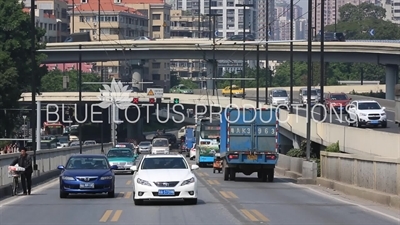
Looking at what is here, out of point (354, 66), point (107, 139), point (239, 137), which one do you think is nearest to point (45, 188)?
point (239, 137)

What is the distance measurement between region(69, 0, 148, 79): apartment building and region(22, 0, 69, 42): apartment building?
2.07 metres

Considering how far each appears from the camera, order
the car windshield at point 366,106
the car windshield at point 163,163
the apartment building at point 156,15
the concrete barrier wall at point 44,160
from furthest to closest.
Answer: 1. the apartment building at point 156,15
2. the car windshield at point 366,106
3. the concrete barrier wall at point 44,160
4. the car windshield at point 163,163

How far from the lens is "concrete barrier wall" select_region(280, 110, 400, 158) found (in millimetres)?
33219

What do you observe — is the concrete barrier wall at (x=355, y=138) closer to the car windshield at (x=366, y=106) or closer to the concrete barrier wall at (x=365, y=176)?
the concrete barrier wall at (x=365, y=176)

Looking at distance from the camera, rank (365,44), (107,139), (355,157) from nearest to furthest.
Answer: (355,157) < (365,44) < (107,139)

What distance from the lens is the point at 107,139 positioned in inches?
4857

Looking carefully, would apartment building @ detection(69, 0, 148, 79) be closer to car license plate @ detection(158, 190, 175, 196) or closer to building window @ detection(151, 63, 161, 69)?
building window @ detection(151, 63, 161, 69)

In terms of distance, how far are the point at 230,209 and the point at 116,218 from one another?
3850mm

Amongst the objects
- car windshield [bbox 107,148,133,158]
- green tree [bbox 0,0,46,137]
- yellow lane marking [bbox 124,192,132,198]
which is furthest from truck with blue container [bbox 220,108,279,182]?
green tree [bbox 0,0,46,137]

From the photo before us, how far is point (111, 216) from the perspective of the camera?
21.8 m

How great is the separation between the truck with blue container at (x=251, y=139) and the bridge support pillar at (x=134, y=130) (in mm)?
80468

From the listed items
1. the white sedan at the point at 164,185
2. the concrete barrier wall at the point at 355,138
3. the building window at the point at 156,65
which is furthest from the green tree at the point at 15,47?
the building window at the point at 156,65

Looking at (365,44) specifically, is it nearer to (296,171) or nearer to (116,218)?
(296,171)

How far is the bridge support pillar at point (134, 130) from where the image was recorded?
121 m
